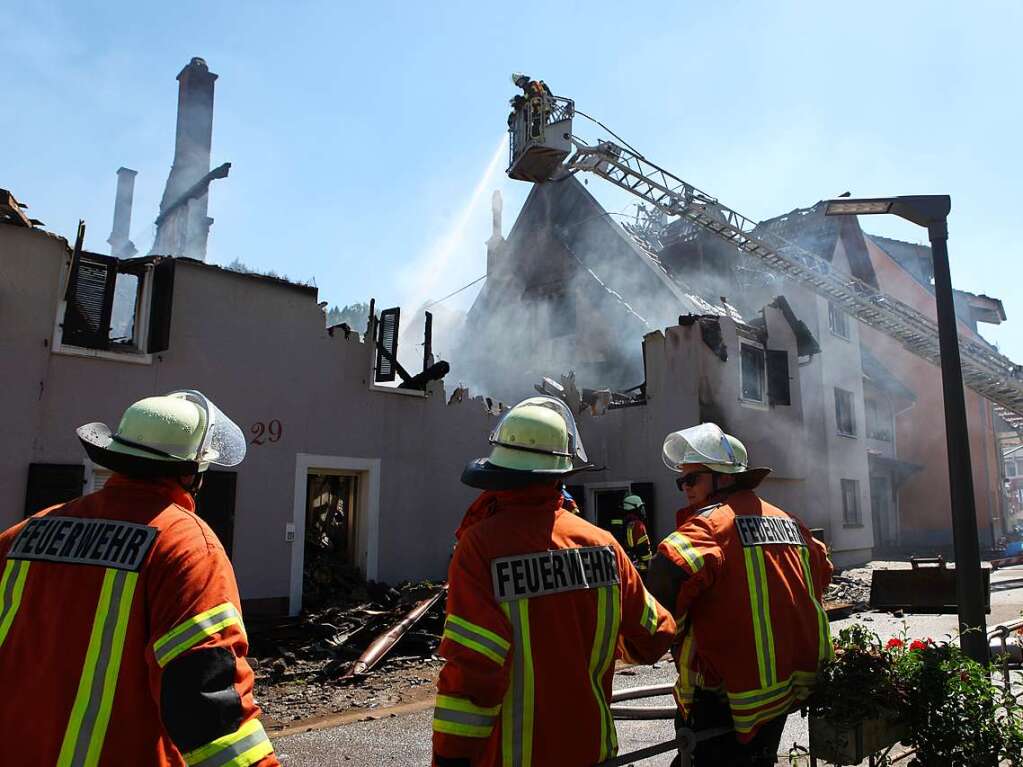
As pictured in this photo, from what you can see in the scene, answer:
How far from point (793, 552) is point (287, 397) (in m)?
8.58

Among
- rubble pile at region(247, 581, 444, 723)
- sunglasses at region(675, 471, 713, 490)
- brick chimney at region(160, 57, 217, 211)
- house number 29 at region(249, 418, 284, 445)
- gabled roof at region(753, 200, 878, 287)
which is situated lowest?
rubble pile at region(247, 581, 444, 723)

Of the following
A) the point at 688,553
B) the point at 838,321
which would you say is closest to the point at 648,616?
the point at 688,553

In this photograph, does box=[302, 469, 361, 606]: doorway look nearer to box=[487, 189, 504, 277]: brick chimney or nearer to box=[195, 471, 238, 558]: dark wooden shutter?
box=[195, 471, 238, 558]: dark wooden shutter

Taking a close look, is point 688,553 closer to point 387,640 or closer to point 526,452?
point 526,452

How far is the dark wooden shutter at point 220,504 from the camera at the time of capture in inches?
363

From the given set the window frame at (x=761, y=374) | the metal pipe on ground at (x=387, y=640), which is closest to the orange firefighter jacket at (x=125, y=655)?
the metal pipe on ground at (x=387, y=640)


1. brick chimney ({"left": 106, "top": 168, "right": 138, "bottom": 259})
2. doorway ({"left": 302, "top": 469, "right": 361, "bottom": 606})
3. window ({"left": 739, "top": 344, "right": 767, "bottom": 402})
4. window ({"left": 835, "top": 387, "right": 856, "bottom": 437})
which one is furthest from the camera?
brick chimney ({"left": 106, "top": 168, "right": 138, "bottom": 259})

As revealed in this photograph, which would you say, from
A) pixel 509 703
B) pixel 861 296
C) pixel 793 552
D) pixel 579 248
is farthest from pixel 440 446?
pixel 579 248

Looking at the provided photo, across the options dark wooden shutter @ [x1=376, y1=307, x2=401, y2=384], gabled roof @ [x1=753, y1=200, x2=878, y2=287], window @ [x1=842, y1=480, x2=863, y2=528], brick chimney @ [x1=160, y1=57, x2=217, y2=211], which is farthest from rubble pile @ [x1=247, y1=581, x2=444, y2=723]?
gabled roof @ [x1=753, y1=200, x2=878, y2=287]

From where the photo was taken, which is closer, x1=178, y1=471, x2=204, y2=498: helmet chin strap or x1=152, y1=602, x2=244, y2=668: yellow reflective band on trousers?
x1=152, y1=602, x2=244, y2=668: yellow reflective band on trousers

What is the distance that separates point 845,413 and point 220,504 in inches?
629

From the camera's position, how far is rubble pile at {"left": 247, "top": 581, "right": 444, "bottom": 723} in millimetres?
7184

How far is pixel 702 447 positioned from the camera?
311 centimetres

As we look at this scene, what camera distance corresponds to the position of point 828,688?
9.08 feet
